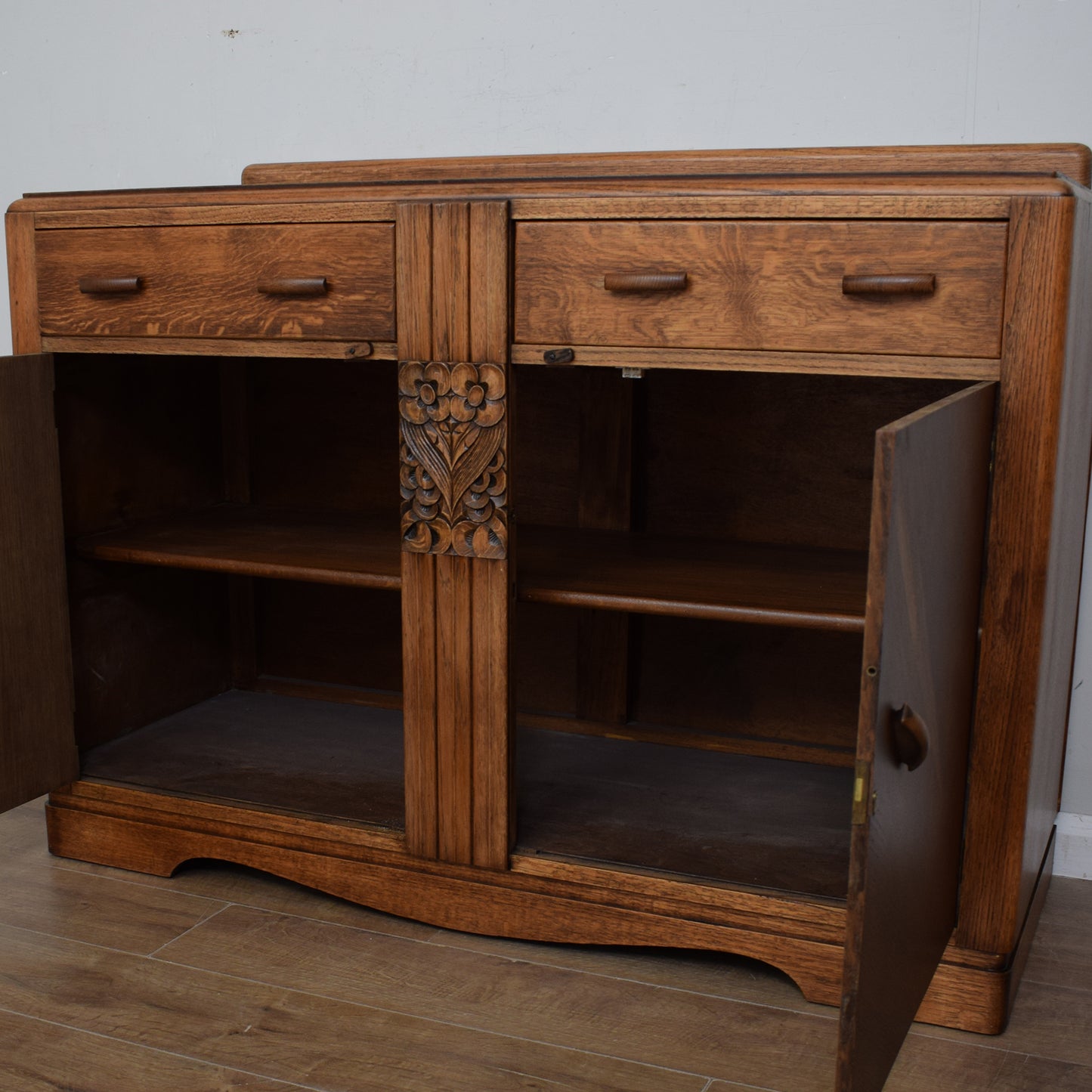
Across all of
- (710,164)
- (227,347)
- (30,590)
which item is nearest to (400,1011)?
(30,590)

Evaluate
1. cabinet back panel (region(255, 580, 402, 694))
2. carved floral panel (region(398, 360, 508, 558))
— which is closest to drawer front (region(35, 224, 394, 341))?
carved floral panel (region(398, 360, 508, 558))

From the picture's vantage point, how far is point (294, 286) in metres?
1.86

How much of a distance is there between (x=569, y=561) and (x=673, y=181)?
678mm

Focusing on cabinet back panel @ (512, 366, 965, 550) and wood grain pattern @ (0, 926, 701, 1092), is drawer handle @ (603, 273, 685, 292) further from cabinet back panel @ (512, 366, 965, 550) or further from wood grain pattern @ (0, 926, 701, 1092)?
wood grain pattern @ (0, 926, 701, 1092)

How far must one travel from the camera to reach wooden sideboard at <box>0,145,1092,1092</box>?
1538 millimetres

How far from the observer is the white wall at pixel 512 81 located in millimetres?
2143

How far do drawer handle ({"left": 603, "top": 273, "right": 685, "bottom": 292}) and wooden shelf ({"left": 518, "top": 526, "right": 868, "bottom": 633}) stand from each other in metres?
0.45

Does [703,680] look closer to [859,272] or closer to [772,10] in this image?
[859,272]

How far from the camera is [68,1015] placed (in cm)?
173

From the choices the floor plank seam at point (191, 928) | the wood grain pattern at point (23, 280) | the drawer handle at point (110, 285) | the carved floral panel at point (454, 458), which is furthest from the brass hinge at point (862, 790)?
the wood grain pattern at point (23, 280)

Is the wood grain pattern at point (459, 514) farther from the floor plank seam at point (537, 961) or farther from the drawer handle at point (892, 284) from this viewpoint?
the drawer handle at point (892, 284)

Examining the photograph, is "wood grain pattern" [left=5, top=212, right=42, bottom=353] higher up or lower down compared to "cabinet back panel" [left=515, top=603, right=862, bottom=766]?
higher up

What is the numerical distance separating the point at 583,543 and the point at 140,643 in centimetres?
90

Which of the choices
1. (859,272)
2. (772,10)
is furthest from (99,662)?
(772,10)
